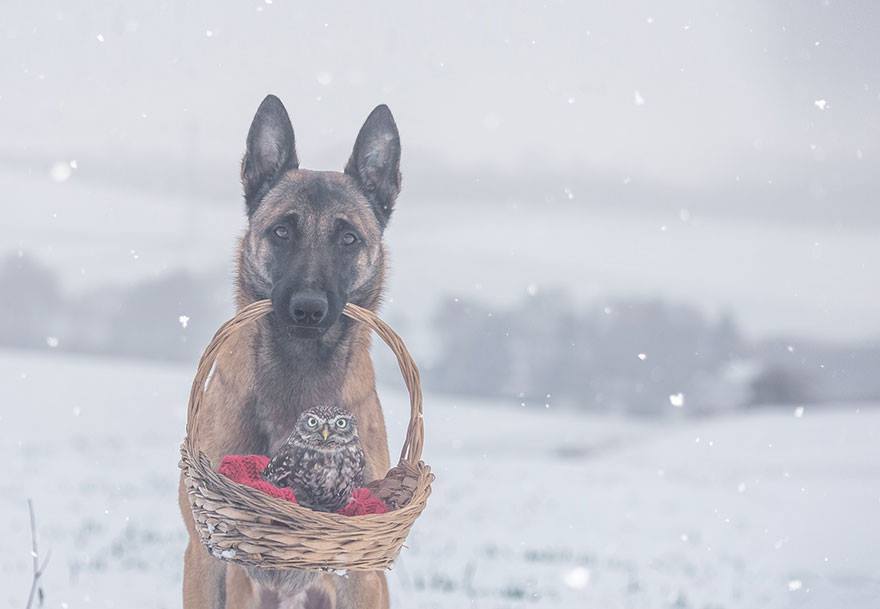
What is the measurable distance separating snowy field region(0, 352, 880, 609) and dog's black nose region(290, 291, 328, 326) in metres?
1.78

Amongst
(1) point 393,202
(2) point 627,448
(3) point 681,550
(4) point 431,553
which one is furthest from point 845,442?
(1) point 393,202

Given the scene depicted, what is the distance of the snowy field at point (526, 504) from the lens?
4.41 metres

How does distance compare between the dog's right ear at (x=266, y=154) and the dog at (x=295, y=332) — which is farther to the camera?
the dog's right ear at (x=266, y=154)

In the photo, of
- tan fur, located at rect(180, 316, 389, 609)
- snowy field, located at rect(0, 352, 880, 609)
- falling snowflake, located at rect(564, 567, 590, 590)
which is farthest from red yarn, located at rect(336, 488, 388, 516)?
falling snowflake, located at rect(564, 567, 590, 590)

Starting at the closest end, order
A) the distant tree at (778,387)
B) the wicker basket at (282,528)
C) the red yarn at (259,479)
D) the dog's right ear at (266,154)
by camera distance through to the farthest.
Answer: the wicker basket at (282,528) → the red yarn at (259,479) → the dog's right ear at (266,154) → the distant tree at (778,387)

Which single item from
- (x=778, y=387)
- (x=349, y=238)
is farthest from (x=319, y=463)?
(x=778, y=387)

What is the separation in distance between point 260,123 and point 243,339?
2.29 ft

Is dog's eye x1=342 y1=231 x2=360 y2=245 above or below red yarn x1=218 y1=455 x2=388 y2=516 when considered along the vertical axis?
above

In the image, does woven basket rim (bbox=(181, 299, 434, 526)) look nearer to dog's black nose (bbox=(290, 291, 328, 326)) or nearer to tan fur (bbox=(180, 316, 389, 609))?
dog's black nose (bbox=(290, 291, 328, 326))

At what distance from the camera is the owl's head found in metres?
2.41

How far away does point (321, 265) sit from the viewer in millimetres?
2730

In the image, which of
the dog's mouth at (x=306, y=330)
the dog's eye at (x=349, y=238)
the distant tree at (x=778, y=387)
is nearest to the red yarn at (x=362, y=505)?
the dog's mouth at (x=306, y=330)

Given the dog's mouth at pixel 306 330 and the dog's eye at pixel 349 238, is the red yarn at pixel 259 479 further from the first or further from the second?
the dog's eye at pixel 349 238

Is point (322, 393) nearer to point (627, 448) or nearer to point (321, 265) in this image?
point (321, 265)
